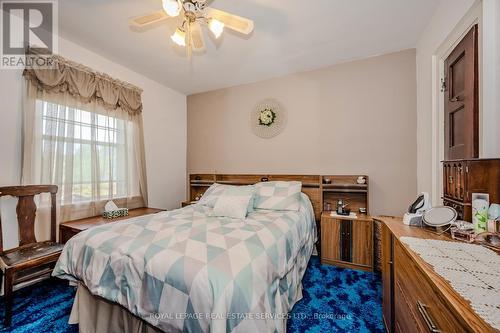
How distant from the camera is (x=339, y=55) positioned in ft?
8.51

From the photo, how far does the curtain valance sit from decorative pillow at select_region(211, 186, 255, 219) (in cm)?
192

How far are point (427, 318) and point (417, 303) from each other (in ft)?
0.41

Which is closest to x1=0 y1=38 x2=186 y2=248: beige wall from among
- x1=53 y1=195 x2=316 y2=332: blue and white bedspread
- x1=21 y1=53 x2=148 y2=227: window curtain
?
x1=21 y1=53 x2=148 y2=227: window curtain

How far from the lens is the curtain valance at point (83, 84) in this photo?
205cm

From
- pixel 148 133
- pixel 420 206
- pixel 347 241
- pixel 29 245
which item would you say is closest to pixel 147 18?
pixel 148 133

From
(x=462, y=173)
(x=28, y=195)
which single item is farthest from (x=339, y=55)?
(x=28, y=195)

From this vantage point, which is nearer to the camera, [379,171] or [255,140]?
[379,171]

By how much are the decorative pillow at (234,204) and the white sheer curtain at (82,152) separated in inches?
58.6

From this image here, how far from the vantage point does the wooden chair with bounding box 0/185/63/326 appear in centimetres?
166

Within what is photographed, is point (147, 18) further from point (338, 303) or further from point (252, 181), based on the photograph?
point (338, 303)

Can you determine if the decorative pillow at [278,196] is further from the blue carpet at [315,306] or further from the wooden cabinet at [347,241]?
the blue carpet at [315,306]

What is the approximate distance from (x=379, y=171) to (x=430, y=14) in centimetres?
166

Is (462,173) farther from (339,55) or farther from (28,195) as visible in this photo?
(28,195)

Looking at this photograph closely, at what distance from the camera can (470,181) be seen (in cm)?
111
